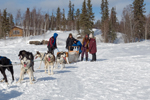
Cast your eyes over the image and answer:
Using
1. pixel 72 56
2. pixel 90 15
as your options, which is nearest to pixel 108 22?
pixel 90 15

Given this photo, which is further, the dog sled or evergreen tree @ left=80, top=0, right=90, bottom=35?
evergreen tree @ left=80, top=0, right=90, bottom=35

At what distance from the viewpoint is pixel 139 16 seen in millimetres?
40312

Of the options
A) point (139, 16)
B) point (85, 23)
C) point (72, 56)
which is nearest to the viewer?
point (72, 56)

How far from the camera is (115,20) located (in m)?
56.6

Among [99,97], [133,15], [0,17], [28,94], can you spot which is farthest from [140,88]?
[0,17]

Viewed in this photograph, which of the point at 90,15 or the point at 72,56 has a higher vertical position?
the point at 90,15

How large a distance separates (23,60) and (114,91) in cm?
262

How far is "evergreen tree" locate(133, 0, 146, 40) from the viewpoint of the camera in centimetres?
3958

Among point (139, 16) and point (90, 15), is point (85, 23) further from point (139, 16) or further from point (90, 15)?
point (139, 16)

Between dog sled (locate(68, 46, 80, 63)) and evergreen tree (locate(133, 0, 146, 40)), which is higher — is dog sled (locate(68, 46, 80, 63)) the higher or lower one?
the lower one

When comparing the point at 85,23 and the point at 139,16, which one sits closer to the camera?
the point at 139,16

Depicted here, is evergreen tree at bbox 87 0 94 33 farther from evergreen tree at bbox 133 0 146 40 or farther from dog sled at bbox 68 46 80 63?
Result: dog sled at bbox 68 46 80 63

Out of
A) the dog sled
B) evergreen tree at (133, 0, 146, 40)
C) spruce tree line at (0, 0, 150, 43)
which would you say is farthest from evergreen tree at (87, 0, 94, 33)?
the dog sled

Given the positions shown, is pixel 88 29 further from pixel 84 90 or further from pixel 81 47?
pixel 84 90
